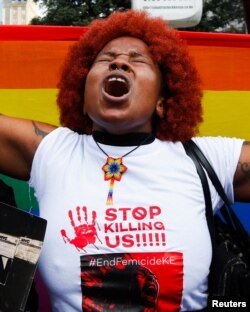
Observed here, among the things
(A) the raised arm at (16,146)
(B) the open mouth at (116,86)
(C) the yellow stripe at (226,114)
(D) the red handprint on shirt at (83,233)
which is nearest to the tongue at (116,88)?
(B) the open mouth at (116,86)

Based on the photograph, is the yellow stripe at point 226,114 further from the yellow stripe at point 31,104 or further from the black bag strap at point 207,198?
the yellow stripe at point 31,104

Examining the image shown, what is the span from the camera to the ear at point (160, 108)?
1987mm

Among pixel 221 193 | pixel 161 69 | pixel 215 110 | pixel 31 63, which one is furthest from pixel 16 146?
pixel 215 110

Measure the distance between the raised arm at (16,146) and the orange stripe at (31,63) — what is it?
1.00 feet

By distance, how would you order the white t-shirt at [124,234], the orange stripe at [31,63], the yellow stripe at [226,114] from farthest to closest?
the yellow stripe at [226,114]
the orange stripe at [31,63]
the white t-shirt at [124,234]

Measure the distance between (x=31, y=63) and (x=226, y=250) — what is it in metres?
0.94

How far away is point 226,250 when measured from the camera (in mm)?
1818

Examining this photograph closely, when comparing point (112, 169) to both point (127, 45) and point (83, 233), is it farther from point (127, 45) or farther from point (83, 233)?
point (127, 45)

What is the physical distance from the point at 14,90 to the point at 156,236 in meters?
0.79

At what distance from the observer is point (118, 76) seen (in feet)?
6.09

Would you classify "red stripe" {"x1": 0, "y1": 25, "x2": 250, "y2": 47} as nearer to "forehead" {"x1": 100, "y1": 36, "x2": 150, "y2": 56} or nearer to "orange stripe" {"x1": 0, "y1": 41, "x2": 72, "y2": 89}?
"orange stripe" {"x1": 0, "y1": 41, "x2": 72, "y2": 89}

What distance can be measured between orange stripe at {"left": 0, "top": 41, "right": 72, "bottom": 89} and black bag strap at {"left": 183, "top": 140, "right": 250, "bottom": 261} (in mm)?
583

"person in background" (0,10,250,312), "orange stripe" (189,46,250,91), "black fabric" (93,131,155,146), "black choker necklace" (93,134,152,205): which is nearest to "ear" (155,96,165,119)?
"person in background" (0,10,250,312)

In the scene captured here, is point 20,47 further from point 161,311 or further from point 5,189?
point 161,311
